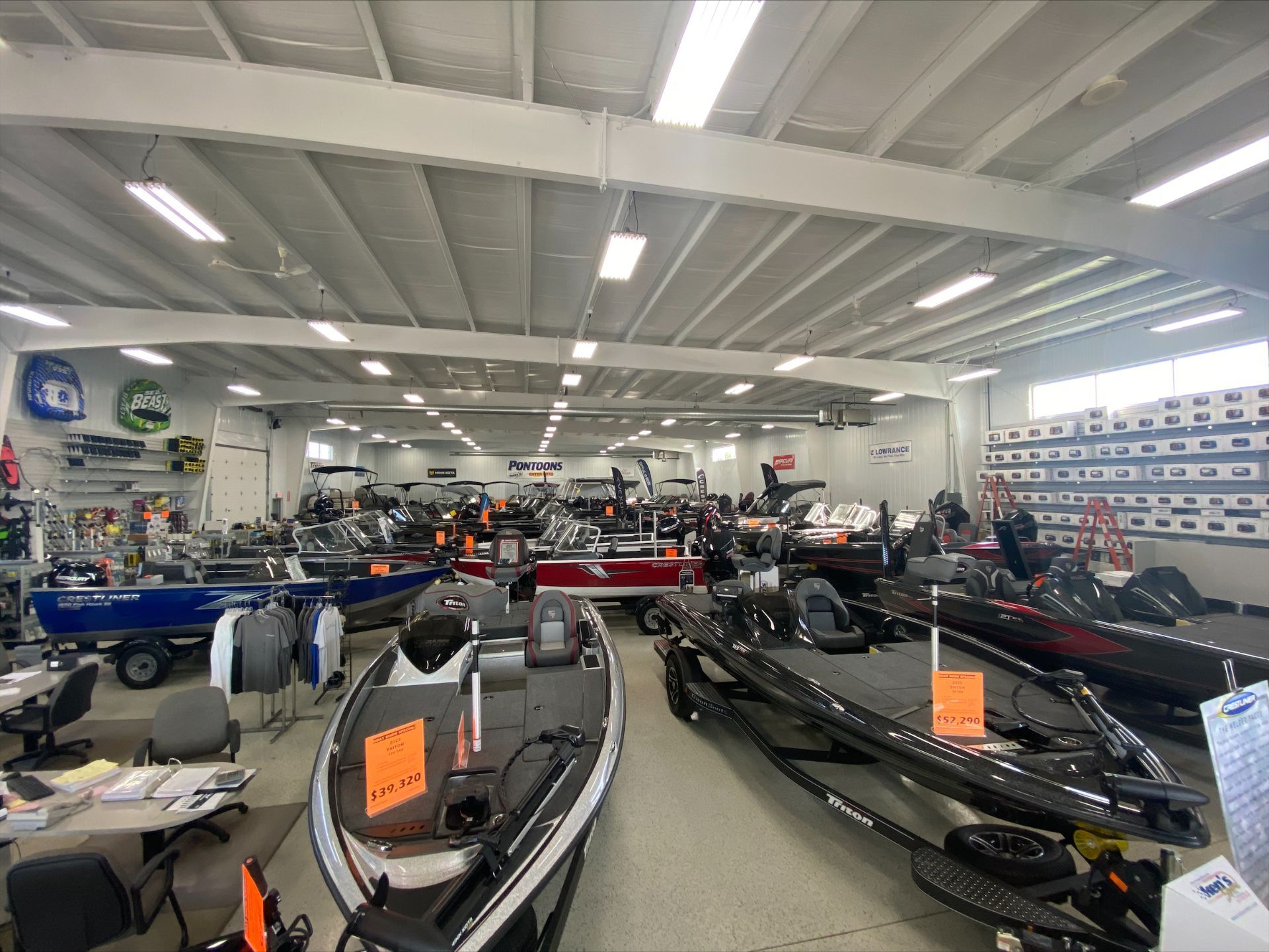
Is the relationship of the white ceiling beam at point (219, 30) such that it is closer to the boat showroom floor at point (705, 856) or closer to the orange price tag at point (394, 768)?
the orange price tag at point (394, 768)

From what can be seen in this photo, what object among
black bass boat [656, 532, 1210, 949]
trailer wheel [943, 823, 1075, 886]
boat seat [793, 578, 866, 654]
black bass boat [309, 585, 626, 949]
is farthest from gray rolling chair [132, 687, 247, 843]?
boat seat [793, 578, 866, 654]

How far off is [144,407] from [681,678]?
41.0 feet

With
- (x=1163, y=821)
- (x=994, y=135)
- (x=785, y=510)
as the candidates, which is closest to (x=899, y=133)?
(x=994, y=135)

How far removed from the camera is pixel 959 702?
2215 millimetres

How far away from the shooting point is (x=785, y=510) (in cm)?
1116

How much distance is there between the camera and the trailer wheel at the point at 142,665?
479cm

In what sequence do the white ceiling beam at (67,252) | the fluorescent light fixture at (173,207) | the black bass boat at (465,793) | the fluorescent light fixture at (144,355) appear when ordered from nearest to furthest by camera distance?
the black bass boat at (465,793) → the fluorescent light fixture at (173,207) → the white ceiling beam at (67,252) → the fluorescent light fixture at (144,355)

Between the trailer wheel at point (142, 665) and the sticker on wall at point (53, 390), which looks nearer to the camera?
the trailer wheel at point (142, 665)

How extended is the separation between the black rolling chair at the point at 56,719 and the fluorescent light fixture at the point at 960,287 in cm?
869

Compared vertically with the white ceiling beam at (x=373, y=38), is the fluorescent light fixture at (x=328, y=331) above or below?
below

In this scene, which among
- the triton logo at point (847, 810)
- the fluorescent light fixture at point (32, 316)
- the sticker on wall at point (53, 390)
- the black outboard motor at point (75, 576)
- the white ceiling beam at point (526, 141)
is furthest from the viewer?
the sticker on wall at point (53, 390)

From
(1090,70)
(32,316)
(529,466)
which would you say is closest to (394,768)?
(1090,70)

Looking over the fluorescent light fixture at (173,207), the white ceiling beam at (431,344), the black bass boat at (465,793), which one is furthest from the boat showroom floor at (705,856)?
the white ceiling beam at (431,344)

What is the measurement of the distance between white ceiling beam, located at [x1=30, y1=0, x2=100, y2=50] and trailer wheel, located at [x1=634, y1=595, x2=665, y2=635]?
663cm
